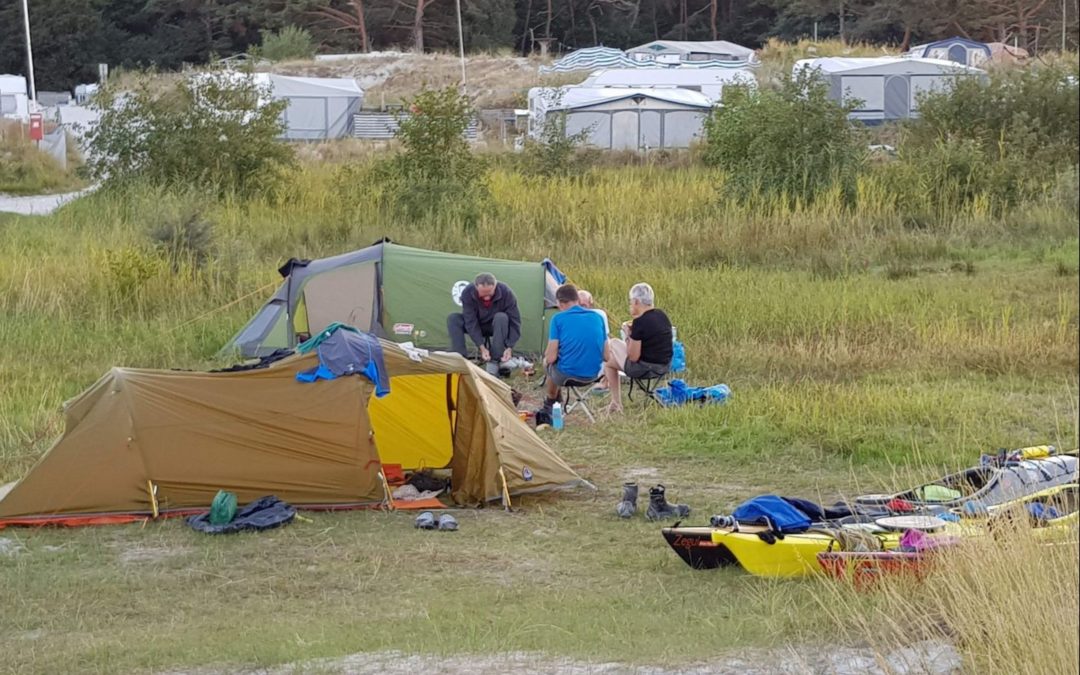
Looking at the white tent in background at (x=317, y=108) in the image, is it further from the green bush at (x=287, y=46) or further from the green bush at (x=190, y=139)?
the green bush at (x=190, y=139)

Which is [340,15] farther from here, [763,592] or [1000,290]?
[763,592]

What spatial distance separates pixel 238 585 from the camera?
7.11 meters

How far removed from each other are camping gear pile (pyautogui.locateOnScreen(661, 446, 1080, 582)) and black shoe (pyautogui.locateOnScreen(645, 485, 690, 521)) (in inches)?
43.9

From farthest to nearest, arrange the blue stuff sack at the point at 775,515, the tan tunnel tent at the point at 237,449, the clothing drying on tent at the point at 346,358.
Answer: the clothing drying on tent at the point at 346,358 < the tan tunnel tent at the point at 237,449 < the blue stuff sack at the point at 775,515

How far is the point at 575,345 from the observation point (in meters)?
10.9

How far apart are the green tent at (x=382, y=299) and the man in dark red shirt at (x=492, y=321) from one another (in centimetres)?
61

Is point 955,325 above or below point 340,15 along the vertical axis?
below

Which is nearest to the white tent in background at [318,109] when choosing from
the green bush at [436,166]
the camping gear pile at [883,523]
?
the green bush at [436,166]

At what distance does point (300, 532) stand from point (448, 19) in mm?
54525

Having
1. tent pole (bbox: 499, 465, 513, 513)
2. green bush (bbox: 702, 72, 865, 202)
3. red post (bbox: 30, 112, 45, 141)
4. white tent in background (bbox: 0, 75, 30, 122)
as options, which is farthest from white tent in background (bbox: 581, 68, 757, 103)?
tent pole (bbox: 499, 465, 513, 513)

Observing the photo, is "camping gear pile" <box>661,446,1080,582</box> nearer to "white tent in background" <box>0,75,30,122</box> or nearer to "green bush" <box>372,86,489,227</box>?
"green bush" <box>372,86,489,227</box>

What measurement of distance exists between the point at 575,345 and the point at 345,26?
5213 centimetres

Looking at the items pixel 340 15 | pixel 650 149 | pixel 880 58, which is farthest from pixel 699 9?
pixel 650 149

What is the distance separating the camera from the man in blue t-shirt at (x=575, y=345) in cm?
1092
